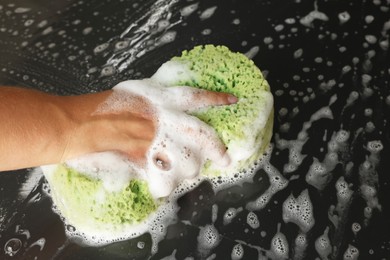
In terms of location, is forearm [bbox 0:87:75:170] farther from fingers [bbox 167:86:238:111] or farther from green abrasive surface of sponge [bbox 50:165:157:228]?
fingers [bbox 167:86:238:111]

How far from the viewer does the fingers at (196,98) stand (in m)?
0.90

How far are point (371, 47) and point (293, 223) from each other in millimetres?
429

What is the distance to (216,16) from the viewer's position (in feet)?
3.84

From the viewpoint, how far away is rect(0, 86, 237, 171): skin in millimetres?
770

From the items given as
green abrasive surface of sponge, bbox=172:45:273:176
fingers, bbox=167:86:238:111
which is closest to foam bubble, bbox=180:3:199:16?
green abrasive surface of sponge, bbox=172:45:273:176

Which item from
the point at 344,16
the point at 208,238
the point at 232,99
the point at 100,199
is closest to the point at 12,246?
the point at 100,199

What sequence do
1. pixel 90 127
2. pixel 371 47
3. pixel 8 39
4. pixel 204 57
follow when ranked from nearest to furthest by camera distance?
pixel 90 127 < pixel 204 57 < pixel 371 47 < pixel 8 39

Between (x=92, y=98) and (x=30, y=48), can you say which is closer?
(x=92, y=98)

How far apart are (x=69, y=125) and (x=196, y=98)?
0.72ft

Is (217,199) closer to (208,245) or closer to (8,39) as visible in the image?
(208,245)

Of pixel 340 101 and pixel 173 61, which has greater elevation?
pixel 173 61

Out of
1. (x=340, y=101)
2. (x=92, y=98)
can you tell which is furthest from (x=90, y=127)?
(x=340, y=101)

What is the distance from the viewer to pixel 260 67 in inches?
42.3

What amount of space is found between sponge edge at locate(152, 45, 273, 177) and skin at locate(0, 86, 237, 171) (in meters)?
0.03
